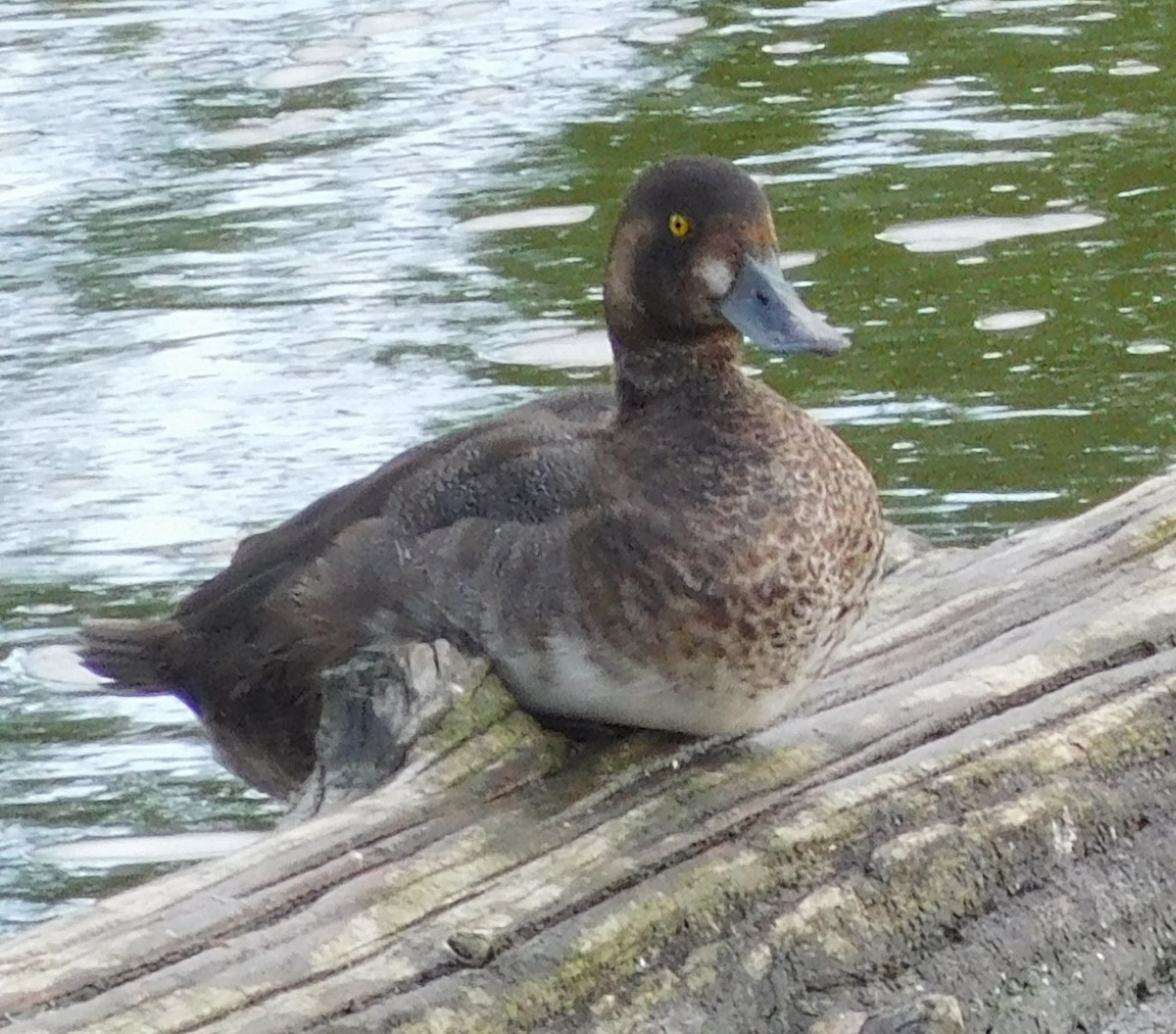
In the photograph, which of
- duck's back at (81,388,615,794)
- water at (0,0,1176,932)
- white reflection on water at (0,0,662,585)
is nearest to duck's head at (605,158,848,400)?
duck's back at (81,388,615,794)

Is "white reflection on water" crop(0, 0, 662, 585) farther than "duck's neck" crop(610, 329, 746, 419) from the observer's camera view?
Yes

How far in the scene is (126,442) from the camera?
5715mm

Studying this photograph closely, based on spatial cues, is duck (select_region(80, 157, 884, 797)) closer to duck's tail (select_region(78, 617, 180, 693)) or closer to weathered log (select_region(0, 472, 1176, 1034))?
weathered log (select_region(0, 472, 1176, 1034))

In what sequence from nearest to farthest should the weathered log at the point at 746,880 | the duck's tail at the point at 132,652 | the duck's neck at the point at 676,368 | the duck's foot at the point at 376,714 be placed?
the weathered log at the point at 746,880
the duck's foot at the point at 376,714
the duck's neck at the point at 676,368
the duck's tail at the point at 132,652

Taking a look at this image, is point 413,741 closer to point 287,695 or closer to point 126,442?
point 287,695

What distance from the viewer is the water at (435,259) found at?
16.7 feet

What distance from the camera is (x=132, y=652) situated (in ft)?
12.4

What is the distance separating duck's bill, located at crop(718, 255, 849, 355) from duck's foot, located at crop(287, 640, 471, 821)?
0.51 meters

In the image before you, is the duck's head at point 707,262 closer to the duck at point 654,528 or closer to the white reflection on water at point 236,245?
the duck at point 654,528

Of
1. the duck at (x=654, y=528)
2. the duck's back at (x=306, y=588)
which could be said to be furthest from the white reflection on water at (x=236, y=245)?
the duck at (x=654, y=528)

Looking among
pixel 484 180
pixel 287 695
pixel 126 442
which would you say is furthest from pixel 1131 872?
pixel 484 180

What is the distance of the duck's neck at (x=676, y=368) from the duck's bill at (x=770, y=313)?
3.8 inches

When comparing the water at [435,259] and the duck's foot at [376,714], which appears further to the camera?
the water at [435,259]

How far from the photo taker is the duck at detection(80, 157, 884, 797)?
3.11 metres
